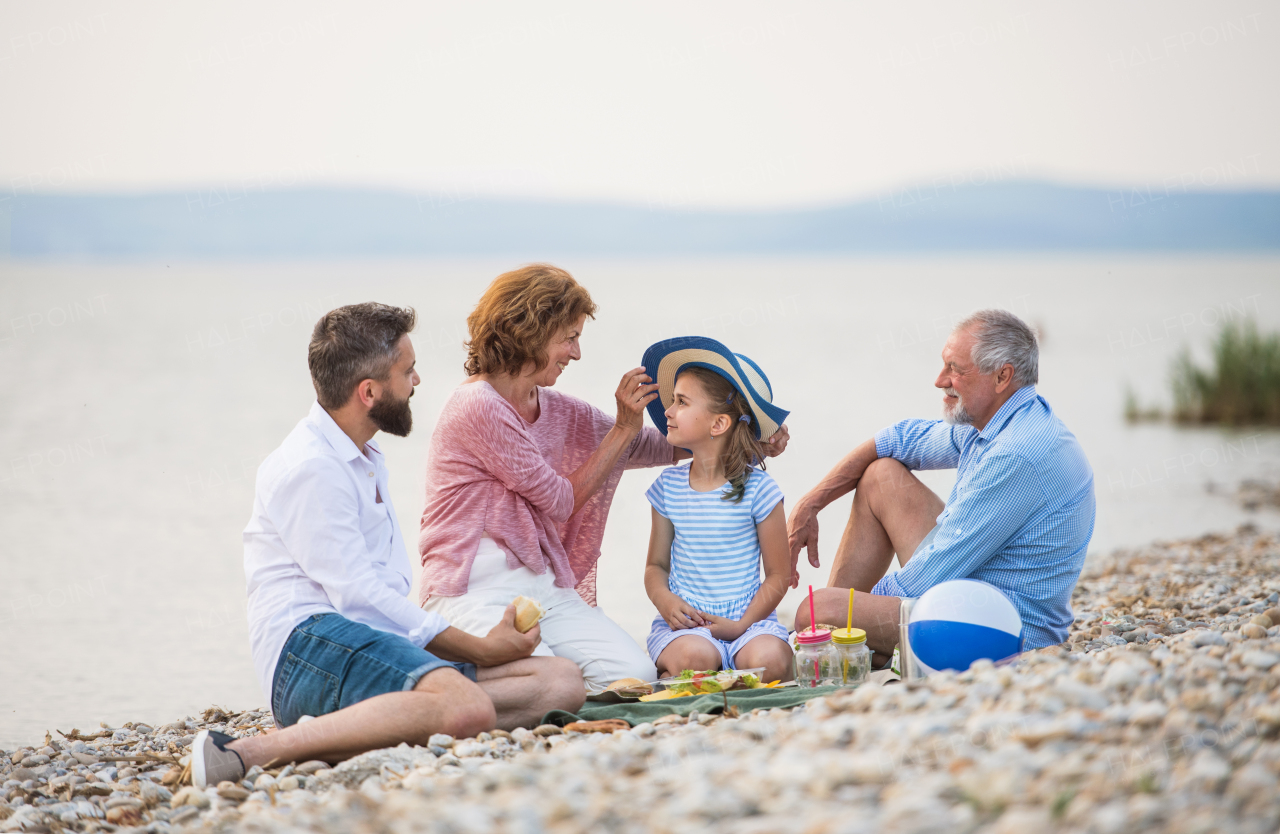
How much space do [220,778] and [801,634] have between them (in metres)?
2.09

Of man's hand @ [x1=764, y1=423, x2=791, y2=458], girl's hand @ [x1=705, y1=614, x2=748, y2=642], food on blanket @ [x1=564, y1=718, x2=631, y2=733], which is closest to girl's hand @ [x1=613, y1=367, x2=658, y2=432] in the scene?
man's hand @ [x1=764, y1=423, x2=791, y2=458]

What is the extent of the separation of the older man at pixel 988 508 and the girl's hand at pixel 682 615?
16.3 inches

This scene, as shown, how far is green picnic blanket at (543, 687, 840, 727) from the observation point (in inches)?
153

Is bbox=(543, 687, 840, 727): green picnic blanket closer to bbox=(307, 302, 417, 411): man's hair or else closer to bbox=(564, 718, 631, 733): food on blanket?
bbox=(564, 718, 631, 733): food on blanket

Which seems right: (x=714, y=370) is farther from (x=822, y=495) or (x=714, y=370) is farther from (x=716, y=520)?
(x=822, y=495)

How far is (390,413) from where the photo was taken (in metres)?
3.98

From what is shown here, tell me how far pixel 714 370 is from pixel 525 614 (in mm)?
1313

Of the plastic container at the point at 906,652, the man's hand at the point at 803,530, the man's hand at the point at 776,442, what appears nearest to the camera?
the plastic container at the point at 906,652

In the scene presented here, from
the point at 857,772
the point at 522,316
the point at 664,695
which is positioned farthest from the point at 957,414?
the point at 857,772

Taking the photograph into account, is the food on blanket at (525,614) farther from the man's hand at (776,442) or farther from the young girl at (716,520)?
the man's hand at (776,442)

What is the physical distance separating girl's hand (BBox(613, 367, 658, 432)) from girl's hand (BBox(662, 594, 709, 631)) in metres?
0.74

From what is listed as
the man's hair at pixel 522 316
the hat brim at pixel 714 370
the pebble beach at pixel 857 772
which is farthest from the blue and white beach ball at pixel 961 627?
the man's hair at pixel 522 316

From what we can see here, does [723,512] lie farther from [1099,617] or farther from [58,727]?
[58,727]

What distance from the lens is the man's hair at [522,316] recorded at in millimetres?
4391
